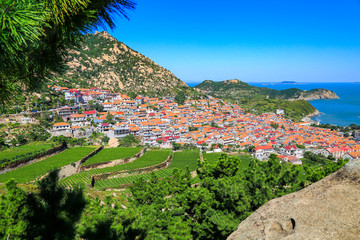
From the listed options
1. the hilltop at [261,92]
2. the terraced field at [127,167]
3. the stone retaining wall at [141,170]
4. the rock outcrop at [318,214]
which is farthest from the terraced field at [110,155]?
the hilltop at [261,92]

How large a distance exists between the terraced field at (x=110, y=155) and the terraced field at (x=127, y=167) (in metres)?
1.61

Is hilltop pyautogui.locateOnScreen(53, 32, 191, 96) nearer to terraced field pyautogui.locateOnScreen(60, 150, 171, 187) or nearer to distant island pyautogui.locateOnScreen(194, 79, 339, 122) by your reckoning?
distant island pyautogui.locateOnScreen(194, 79, 339, 122)

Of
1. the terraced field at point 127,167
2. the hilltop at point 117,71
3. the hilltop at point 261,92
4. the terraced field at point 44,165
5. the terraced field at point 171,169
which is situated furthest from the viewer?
the hilltop at point 261,92

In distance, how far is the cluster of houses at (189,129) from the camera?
41.9 meters

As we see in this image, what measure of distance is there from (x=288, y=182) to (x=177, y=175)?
7.15 m

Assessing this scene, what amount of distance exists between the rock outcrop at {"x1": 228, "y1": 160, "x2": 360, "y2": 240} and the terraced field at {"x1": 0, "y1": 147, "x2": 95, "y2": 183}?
18089mm

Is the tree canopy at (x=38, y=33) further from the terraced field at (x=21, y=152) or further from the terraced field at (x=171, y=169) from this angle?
the terraced field at (x=21, y=152)

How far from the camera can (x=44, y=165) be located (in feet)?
81.9

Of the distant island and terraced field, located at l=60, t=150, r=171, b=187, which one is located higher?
the distant island

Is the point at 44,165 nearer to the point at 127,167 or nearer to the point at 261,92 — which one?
the point at 127,167

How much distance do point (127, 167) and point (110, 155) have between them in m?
5.43

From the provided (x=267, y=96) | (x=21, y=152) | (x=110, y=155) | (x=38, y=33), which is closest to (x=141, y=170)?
(x=110, y=155)

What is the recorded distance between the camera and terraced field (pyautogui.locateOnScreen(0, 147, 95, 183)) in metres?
20.7

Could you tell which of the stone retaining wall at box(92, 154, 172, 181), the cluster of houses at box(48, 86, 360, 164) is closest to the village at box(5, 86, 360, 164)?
the cluster of houses at box(48, 86, 360, 164)
